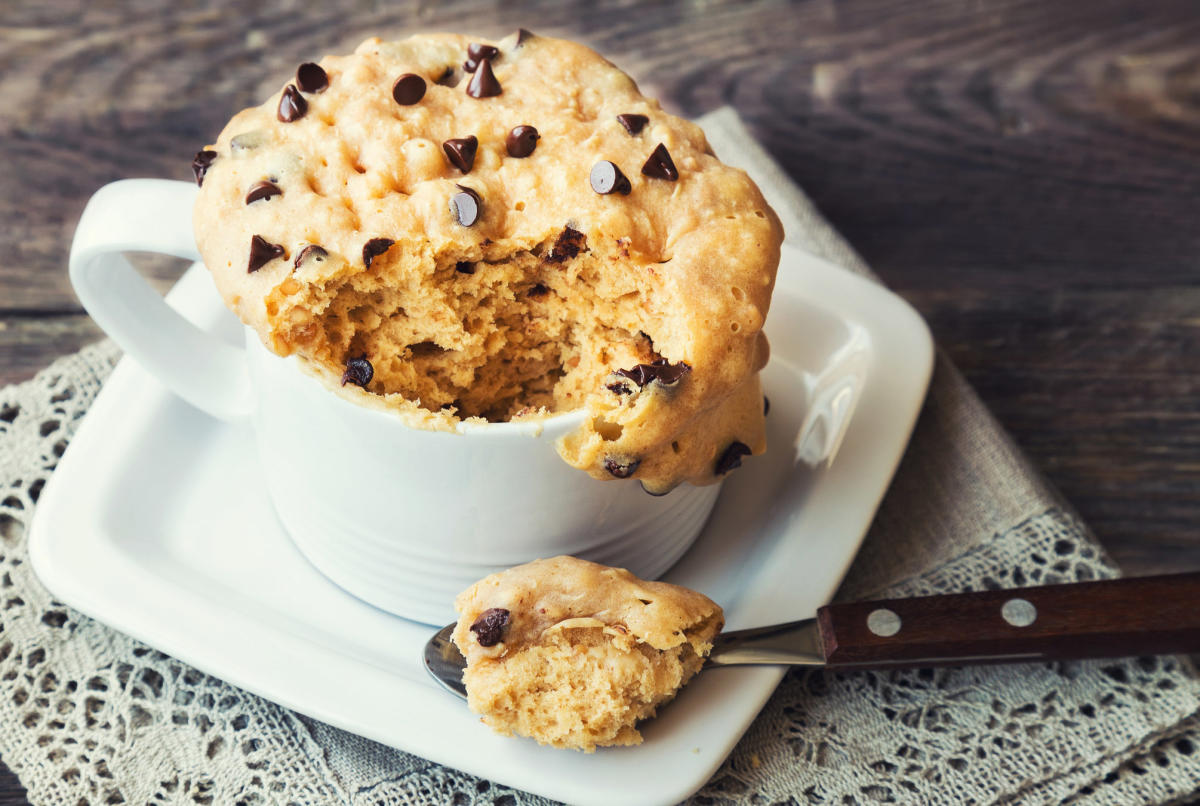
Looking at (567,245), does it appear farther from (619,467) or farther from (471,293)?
(619,467)

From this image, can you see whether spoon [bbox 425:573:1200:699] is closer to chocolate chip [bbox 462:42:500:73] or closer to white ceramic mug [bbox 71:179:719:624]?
white ceramic mug [bbox 71:179:719:624]

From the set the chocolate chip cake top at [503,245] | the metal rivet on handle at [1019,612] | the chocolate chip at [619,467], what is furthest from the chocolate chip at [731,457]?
the metal rivet on handle at [1019,612]

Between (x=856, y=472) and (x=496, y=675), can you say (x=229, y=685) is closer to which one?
(x=496, y=675)

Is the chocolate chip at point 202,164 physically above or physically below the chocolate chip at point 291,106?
below

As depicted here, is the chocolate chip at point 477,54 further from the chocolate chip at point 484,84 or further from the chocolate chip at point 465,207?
the chocolate chip at point 465,207

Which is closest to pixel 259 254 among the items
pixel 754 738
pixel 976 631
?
pixel 754 738

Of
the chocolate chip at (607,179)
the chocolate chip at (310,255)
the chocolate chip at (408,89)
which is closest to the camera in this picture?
the chocolate chip at (310,255)

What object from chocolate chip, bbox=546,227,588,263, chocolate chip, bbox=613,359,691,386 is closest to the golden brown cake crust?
chocolate chip, bbox=613,359,691,386
